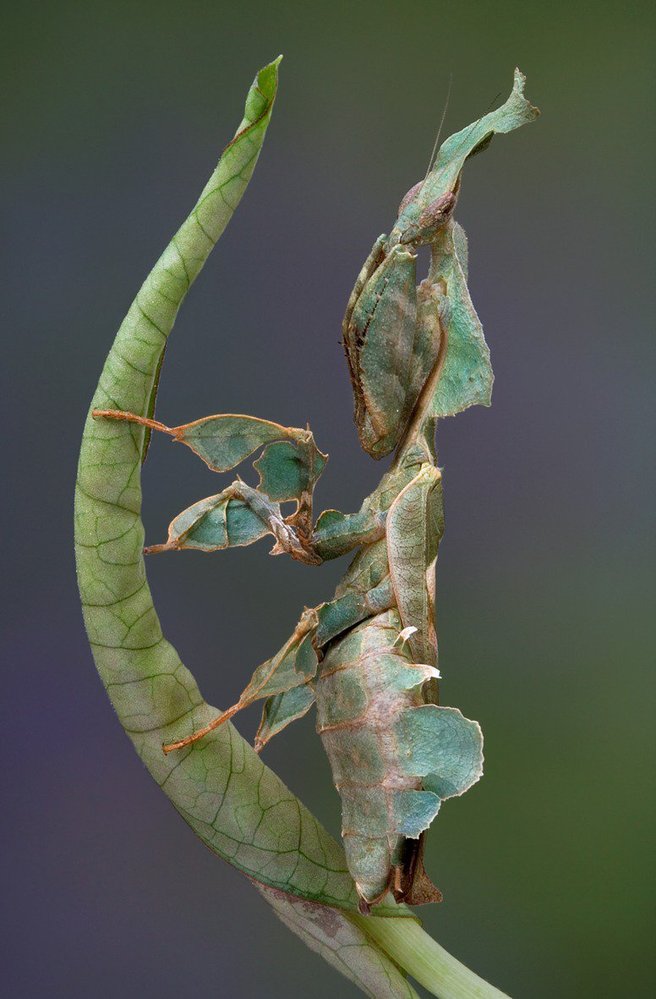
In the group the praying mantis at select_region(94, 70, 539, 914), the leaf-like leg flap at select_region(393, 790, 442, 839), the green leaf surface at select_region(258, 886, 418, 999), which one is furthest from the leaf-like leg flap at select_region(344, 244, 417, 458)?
the green leaf surface at select_region(258, 886, 418, 999)

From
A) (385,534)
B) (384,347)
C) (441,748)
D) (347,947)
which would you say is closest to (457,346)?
(384,347)

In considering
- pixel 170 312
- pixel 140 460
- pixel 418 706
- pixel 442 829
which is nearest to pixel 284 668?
pixel 418 706

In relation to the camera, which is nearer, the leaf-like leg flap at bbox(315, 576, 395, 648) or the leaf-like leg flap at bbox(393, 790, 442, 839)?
the leaf-like leg flap at bbox(393, 790, 442, 839)

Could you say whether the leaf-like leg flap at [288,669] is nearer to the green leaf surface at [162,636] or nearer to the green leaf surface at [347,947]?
the green leaf surface at [162,636]

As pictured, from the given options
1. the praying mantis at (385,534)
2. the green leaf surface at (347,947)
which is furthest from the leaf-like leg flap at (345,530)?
the green leaf surface at (347,947)

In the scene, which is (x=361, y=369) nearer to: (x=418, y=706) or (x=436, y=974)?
(x=418, y=706)

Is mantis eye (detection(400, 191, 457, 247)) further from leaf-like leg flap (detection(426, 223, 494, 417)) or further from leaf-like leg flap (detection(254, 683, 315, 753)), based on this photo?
leaf-like leg flap (detection(254, 683, 315, 753))
